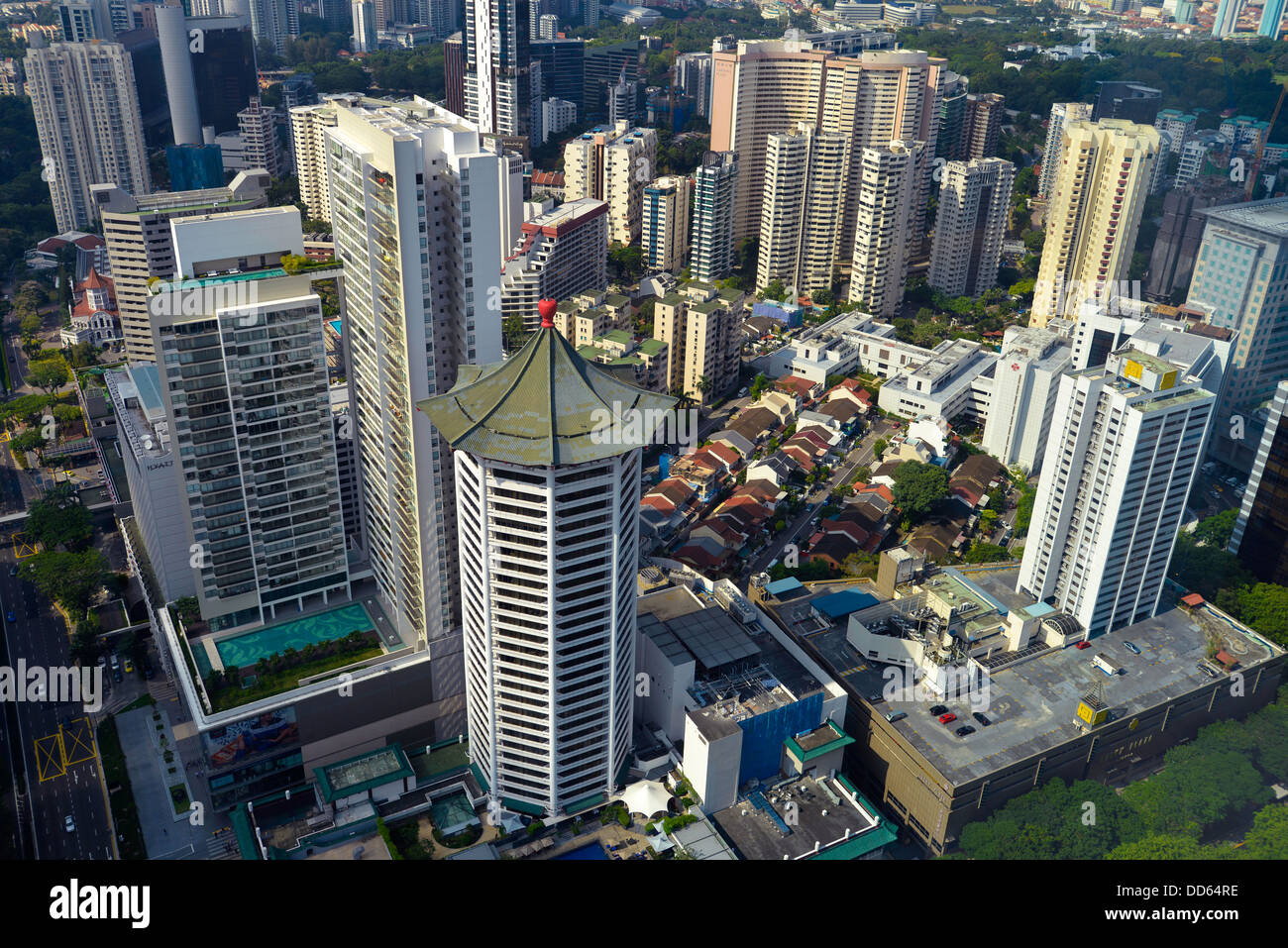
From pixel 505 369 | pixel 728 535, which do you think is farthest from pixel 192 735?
pixel 728 535

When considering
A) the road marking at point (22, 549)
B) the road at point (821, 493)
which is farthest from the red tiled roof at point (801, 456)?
the road marking at point (22, 549)

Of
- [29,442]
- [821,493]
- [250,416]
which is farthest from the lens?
[29,442]

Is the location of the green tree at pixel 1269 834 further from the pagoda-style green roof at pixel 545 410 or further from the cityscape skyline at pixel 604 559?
the pagoda-style green roof at pixel 545 410

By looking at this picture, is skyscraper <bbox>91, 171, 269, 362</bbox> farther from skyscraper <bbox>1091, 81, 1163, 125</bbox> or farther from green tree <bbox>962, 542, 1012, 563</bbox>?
skyscraper <bbox>1091, 81, 1163, 125</bbox>

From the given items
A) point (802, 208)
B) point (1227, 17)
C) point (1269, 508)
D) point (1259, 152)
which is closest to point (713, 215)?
Answer: point (802, 208)

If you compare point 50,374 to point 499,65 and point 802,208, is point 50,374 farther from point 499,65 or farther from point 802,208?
point 499,65

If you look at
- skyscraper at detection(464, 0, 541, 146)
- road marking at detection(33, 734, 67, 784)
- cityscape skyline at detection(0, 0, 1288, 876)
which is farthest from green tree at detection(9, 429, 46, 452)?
skyscraper at detection(464, 0, 541, 146)

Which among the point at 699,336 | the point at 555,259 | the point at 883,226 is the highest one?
the point at 883,226
